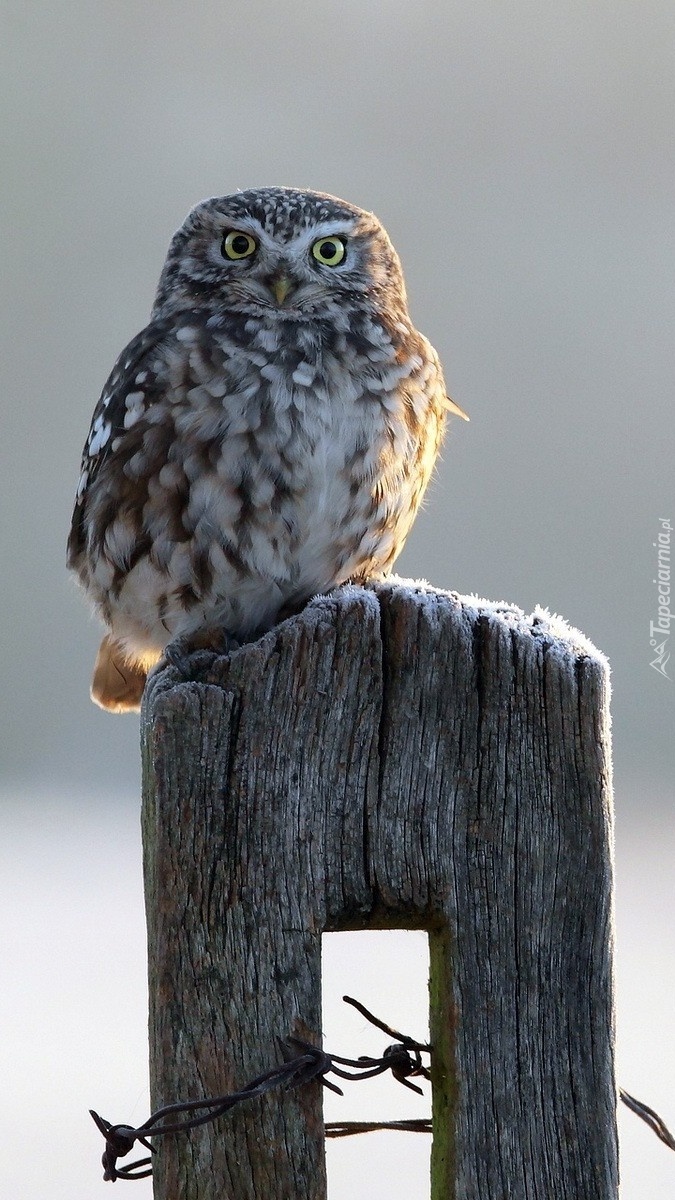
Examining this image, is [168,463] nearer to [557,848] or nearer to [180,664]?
[180,664]

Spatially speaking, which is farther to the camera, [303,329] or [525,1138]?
[303,329]

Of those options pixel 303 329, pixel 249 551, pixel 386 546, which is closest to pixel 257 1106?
pixel 249 551

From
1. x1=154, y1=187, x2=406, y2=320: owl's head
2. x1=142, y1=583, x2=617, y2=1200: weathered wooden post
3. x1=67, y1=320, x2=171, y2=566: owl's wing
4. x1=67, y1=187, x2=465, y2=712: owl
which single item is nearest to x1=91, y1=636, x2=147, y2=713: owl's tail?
x1=67, y1=187, x2=465, y2=712: owl

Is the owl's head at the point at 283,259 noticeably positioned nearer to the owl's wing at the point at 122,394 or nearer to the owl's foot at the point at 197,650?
the owl's wing at the point at 122,394

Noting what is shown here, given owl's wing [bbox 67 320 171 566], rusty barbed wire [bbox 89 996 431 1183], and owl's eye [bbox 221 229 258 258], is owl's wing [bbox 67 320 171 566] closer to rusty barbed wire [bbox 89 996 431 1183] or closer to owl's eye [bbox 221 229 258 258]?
owl's eye [bbox 221 229 258 258]

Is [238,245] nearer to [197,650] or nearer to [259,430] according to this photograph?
[259,430]
